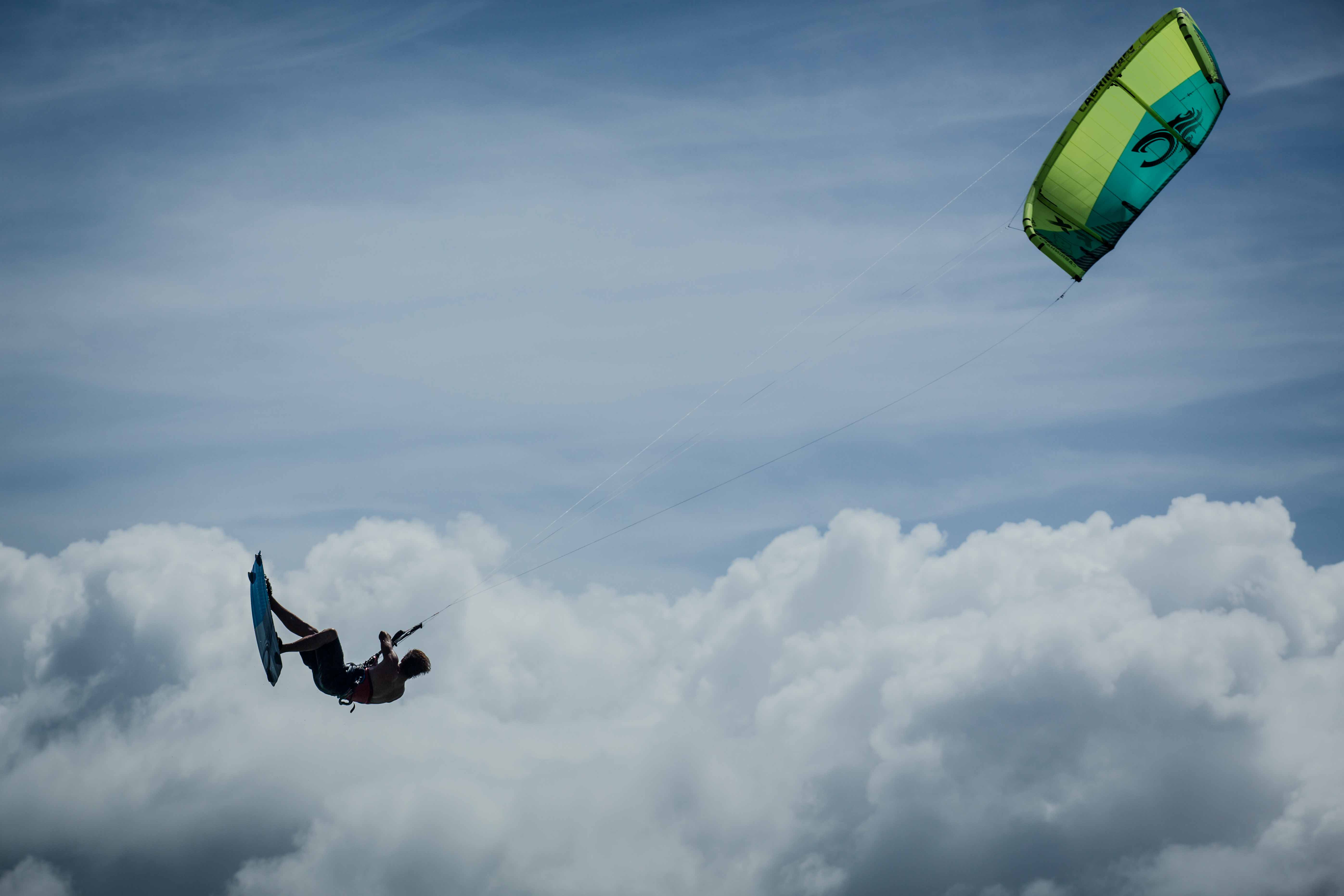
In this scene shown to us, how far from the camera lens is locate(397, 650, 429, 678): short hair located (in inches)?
680

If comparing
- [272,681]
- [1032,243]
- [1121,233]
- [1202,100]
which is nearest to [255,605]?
[272,681]

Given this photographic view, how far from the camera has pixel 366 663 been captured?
17188 mm

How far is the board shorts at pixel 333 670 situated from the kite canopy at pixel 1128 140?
15351 mm

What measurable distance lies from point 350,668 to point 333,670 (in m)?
0.33

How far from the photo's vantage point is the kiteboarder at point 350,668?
54.7ft

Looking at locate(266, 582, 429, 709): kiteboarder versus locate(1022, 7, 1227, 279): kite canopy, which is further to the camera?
locate(1022, 7, 1227, 279): kite canopy

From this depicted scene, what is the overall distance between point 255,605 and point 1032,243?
1625cm

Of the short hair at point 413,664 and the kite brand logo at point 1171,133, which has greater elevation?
the kite brand logo at point 1171,133

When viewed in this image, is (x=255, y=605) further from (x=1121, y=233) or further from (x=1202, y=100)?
(x=1202, y=100)

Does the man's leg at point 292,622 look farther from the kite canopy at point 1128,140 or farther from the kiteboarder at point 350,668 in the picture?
the kite canopy at point 1128,140

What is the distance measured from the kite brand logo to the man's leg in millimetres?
17520

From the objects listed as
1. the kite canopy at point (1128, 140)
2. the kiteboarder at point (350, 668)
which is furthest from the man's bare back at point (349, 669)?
the kite canopy at point (1128, 140)

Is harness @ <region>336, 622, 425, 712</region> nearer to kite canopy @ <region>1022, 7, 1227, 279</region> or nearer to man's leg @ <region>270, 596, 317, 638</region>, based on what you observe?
man's leg @ <region>270, 596, 317, 638</region>

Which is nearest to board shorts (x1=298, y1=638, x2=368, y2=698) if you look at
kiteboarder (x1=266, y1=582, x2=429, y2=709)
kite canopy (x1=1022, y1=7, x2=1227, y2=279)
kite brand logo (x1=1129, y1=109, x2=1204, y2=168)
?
kiteboarder (x1=266, y1=582, x2=429, y2=709)
